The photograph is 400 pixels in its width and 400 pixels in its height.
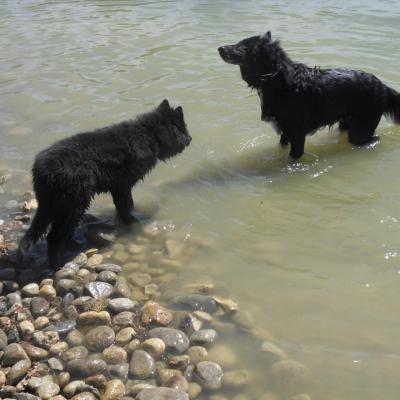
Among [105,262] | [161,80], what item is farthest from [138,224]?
[161,80]

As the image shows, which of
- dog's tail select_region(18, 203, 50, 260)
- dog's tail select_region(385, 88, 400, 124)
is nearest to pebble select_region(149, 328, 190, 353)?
dog's tail select_region(18, 203, 50, 260)

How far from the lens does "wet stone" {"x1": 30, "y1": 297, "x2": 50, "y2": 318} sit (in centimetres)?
371

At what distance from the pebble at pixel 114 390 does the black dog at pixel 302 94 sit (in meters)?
3.85

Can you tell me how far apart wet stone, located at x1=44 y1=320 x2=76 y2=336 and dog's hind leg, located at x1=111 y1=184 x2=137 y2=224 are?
142 cm

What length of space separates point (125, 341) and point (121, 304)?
0.37 m

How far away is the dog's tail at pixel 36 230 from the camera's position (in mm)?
4191

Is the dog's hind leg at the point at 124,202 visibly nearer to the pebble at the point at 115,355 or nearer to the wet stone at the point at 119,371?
the pebble at the point at 115,355

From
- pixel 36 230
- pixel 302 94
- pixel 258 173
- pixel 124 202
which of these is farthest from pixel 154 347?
pixel 302 94

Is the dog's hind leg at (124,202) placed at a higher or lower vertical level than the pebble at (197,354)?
higher

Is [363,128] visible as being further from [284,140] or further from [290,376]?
[290,376]

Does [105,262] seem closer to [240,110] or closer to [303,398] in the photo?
[303,398]

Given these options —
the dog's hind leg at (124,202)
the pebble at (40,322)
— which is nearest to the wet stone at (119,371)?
the pebble at (40,322)

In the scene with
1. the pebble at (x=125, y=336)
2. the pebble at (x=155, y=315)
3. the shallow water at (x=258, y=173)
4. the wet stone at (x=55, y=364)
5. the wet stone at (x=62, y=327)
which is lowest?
the wet stone at (x=62, y=327)

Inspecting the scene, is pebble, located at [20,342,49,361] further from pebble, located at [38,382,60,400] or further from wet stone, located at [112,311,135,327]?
wet stone, located at [112,311,135,327]
